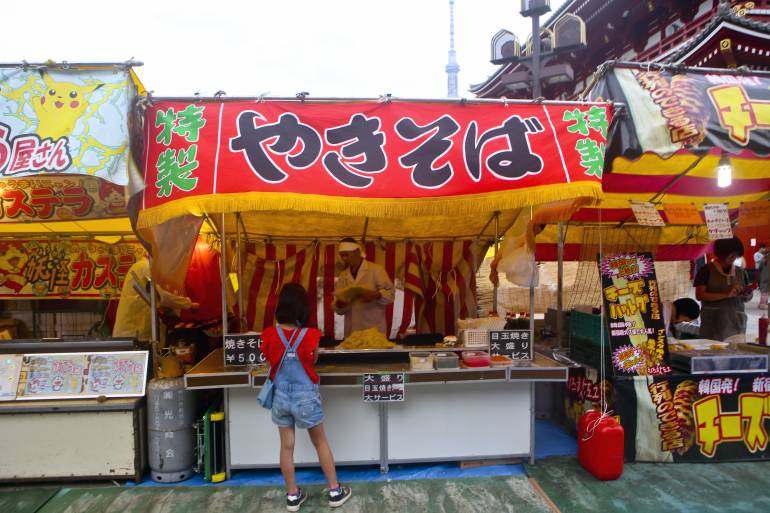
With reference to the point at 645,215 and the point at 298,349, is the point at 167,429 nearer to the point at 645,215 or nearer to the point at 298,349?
the point at 298,349

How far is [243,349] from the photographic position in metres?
4.16

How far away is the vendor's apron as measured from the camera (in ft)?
18.4

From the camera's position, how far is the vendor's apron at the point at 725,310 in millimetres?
5609

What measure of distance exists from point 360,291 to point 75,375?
3019mm

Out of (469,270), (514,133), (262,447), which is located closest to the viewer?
(514,133)

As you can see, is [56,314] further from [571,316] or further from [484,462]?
[571,316]

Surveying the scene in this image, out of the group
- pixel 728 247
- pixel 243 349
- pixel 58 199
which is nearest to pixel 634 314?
pixel 728 247

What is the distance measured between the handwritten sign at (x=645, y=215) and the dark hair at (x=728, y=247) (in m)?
1.12

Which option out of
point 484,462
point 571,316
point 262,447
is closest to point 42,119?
point 262,447

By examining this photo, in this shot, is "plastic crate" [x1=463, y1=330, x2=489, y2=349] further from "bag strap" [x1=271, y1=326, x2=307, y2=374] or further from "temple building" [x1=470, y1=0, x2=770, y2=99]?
"temple building" [x1=470, y1=0, x2=770, y2=99]

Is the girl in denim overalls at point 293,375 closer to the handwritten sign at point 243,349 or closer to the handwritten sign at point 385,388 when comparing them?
the handwritten sign at point 385,388

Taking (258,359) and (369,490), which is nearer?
(369,490)

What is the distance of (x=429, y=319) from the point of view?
25.4ft

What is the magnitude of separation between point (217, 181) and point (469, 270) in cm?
487
